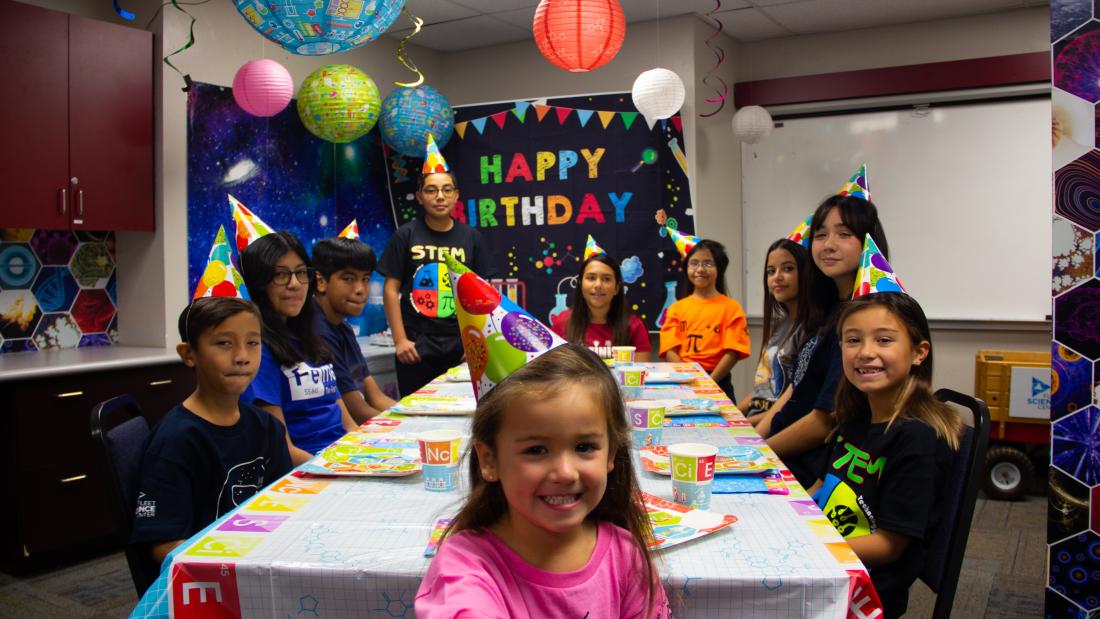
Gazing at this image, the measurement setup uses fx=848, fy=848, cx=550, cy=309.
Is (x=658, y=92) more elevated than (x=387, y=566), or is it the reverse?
(x=658, y=92)

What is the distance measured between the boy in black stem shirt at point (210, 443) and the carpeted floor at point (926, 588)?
4.18 ft

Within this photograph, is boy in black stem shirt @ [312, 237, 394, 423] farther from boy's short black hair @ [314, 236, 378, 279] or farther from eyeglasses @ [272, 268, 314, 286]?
eyeglasses @ [272, 268, 314, 286]

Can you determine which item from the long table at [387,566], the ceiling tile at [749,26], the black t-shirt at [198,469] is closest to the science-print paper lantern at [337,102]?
the ceiling tile at [749,26]

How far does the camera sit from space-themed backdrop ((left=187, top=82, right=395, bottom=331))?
380 centimetres

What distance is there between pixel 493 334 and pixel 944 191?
412 centimetres

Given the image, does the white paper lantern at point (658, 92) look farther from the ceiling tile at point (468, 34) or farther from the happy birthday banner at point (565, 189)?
the ceiling tile at point (468, 34)

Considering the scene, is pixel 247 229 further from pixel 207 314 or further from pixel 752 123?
pixel 752 123

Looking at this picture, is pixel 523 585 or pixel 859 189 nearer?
pixel 523 585

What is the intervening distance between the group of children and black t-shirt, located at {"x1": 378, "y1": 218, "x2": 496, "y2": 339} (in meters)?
0.58

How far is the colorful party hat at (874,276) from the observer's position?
1818 mm

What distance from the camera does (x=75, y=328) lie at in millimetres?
3689

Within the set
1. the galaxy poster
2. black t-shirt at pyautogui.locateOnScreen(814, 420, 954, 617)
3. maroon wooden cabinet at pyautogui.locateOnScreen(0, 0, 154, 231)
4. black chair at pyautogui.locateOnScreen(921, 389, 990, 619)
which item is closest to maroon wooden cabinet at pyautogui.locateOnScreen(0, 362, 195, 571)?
maroon wooden cabinet at pyautogui.locateOnScreen(0, 0, 154, 231)

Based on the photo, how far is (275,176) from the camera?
427cm

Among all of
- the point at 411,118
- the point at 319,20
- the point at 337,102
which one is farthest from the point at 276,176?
the point at 319,20
